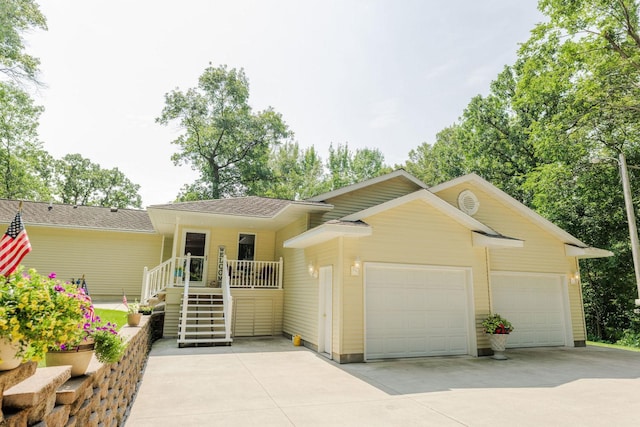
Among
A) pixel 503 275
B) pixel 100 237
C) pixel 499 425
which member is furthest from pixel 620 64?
pixel 100 237

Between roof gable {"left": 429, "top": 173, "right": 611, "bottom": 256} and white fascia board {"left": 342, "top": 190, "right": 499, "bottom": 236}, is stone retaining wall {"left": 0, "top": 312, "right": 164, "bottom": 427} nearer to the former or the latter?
white fascia board {"left": 342, "top": 190, "right": 499, "bottom": 236}

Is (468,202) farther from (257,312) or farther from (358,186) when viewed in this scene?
(257,312)

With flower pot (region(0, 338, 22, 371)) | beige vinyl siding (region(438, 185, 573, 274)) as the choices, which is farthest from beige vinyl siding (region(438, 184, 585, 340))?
flower pot (region(0, 338, 22, 371))

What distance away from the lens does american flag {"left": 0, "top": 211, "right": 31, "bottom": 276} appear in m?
3.12

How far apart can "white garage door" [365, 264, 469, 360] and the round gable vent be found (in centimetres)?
264

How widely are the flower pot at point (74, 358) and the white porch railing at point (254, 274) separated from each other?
901cm

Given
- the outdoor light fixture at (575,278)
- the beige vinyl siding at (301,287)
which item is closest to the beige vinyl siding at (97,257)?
the beige vinyl siding at (301,287)

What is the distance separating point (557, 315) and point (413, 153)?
26.2m

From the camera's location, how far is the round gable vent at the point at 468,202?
11.3m

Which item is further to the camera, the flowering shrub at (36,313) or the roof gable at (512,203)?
the roof gable at (512,203)

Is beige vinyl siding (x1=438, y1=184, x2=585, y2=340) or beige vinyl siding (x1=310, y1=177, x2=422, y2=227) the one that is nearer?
beige vinyl siding (x1=438, y1=184, x2=585, y2=340)

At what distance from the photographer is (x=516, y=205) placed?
36.9ft

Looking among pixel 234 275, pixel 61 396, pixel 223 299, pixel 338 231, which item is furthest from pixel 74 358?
pixel 234 275

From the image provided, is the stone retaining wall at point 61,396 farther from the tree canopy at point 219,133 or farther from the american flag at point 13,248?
the tree canopy at point 219,133
